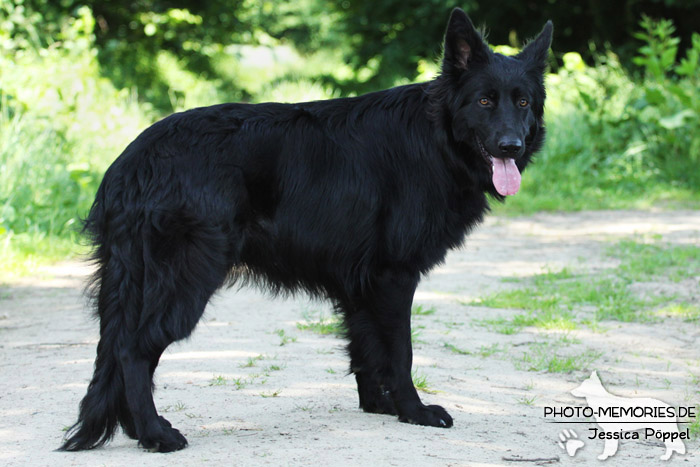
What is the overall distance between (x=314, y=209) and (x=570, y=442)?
149 cm

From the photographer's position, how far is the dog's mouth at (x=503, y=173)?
145 inches

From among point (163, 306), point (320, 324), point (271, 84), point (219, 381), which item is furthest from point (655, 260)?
point (271, 84)

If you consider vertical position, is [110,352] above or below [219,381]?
above

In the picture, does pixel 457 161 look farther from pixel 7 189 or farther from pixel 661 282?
pixel 7 189

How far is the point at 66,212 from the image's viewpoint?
311 inches

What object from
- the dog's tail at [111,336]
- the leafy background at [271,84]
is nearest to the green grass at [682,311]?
the leafy background at [271,84]

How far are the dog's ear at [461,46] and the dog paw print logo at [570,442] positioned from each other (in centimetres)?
172

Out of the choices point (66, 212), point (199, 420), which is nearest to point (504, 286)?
point (199, 420)

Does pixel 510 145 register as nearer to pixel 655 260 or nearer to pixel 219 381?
pixel 219 381

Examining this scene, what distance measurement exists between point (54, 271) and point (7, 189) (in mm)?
1187

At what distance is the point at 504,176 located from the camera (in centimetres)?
368

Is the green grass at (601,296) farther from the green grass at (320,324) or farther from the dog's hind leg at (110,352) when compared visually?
the dog's hind leg at (110,352)

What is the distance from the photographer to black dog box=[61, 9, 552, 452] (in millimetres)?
3213

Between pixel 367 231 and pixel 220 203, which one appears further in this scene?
pixel 367 231
